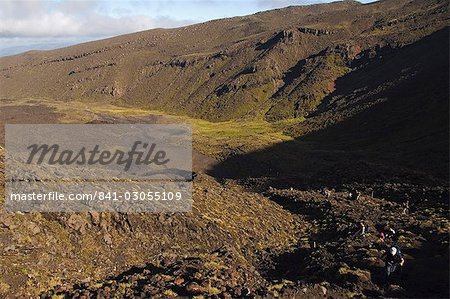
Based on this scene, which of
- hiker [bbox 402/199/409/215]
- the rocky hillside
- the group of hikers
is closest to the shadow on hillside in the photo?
the rocky hillside

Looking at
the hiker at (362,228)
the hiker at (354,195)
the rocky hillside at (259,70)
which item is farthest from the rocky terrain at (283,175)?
Answer: the rocky hillside at (259,70)

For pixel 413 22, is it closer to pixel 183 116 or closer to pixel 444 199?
pixel 183 116

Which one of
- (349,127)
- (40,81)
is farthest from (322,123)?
(40,81)

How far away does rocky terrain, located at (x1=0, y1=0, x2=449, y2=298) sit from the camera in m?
17.8

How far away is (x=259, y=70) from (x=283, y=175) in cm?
8879

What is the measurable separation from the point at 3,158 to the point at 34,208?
8650 mm

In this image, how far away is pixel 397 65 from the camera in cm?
10538

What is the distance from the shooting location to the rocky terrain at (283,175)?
17.8m

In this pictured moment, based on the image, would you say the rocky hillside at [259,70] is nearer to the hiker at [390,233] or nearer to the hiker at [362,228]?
the hiker at [362,228]

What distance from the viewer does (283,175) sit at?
186ft

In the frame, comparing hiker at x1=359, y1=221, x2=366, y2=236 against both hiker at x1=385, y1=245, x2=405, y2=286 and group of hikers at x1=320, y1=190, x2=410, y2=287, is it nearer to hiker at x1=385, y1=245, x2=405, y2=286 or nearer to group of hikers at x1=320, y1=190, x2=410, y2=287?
group of hikers at x1=320, y1=190, x2=410, y2=287

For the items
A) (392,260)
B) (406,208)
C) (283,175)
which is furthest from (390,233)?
(283,175)

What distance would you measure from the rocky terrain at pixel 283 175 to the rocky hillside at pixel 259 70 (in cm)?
65

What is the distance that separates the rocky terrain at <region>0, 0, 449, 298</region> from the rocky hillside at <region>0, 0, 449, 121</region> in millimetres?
653
